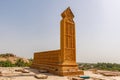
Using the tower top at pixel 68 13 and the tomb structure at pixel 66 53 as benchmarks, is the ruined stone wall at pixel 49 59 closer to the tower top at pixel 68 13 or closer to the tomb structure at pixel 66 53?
the tomb structure at pixel 66 53

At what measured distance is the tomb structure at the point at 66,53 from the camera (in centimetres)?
1047

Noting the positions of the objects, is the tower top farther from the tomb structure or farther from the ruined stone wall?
the ruined stone wall

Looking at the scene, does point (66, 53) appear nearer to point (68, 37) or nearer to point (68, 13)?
point (68, 37)

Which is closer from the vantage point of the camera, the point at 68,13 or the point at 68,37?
the point at 68,37

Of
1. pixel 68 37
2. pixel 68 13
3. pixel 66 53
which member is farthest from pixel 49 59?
pixel 68 13

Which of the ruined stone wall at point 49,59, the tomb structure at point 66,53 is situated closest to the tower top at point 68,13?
the tomb structure at point 66,53

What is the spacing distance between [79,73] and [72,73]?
66cm

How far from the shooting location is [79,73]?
10969 millimetres

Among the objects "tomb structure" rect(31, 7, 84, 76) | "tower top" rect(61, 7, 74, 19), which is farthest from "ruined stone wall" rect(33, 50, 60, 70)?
"tower top" rect(61, 7, 74, 19)

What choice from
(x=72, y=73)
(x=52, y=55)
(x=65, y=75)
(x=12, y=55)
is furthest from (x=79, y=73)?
(x=12, y=55)

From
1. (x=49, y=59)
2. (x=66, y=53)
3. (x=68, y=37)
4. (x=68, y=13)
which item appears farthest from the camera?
(x=49, y=59)

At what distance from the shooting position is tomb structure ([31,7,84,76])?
10.5 m

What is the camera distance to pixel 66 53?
10.8m

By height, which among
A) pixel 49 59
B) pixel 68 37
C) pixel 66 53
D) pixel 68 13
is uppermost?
pixel 68 13
